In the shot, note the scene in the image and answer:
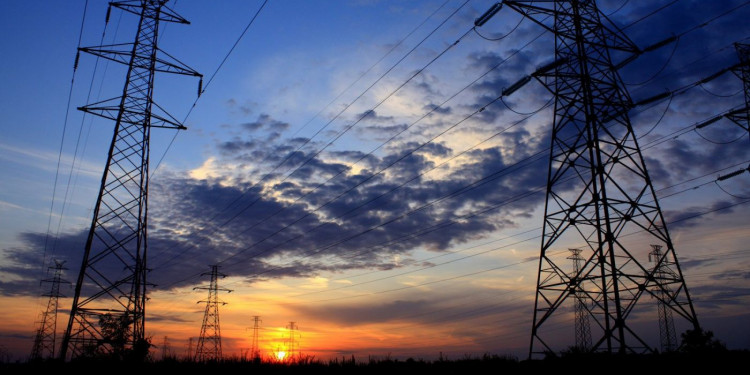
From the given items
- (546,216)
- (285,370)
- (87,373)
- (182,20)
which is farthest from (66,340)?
(546,216)

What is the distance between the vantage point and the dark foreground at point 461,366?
1227 centimetres

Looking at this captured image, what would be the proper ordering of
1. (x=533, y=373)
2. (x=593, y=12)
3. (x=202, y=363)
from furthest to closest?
(x=593, y=12), (x=202, y=363), (x=533, y=373)

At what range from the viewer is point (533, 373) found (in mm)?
12688

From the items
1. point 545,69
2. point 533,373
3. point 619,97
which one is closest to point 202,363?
point 533,373

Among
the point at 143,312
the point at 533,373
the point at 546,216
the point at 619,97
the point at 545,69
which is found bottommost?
the point at 533,373

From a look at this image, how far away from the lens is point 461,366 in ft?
49.4

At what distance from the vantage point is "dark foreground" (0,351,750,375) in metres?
12.3

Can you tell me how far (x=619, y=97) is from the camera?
21453mm

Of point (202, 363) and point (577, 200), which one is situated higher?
point (577, 200)

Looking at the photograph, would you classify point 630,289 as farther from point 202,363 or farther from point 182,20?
point 182,20

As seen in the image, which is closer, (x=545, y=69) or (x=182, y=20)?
(x=545, y=69)

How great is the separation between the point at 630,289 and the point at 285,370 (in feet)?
40.7

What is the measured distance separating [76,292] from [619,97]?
939 inches

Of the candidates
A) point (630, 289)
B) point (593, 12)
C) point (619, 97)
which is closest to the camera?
point (630, 289)
